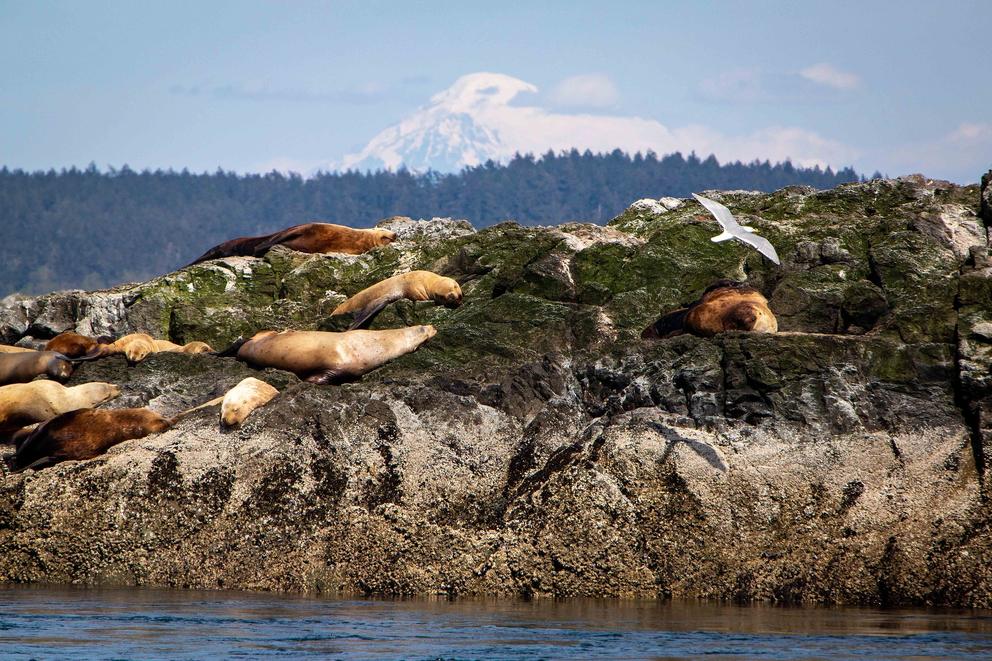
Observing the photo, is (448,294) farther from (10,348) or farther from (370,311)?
(10,348)

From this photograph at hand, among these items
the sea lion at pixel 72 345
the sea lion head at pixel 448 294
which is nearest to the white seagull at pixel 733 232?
the sea lion head at pixel 448 294

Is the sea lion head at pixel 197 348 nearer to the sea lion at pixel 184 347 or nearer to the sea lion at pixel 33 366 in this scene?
the sea lion at pixel 184 347

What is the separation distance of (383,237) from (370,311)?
14.9 ft

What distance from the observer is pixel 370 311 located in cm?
1477

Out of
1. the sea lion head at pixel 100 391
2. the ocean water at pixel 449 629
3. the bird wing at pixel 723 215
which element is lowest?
the ocean water at pixel 449 629

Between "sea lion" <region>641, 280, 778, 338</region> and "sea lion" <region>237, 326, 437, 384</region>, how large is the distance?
2456mm

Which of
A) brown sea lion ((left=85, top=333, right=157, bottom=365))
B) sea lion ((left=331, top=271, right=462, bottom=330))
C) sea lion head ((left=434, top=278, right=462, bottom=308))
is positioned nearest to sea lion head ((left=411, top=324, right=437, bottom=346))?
sea lion ((left=331, top=271, right=462, bottom=330))

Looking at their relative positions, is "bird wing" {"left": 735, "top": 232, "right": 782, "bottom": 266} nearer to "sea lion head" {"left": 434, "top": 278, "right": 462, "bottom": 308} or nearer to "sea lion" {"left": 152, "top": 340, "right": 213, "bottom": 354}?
"sea lion head" {"left": 434, "top": 278, "right": 462, "bottom": 308}

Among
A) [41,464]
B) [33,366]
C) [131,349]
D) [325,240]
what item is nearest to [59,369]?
[33,366]

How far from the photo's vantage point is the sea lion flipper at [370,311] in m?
14.5

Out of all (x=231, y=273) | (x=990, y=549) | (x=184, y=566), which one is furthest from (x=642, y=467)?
(x=231, y=273)

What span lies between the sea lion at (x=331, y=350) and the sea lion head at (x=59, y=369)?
180 centimetres

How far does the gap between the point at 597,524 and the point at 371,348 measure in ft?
13.2

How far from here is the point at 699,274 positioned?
14.8 m
